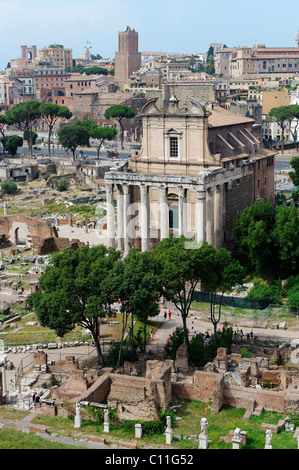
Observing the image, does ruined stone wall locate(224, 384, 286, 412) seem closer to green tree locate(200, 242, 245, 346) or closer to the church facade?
green tree locate(200, 242, 245, 346)

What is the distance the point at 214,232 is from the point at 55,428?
2616 cm

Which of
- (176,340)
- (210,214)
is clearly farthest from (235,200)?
(176,340)

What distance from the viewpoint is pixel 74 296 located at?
128ft

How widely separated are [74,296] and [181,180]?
16.5 meters

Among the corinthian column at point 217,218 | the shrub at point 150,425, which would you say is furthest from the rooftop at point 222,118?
the shrub at point 150,425

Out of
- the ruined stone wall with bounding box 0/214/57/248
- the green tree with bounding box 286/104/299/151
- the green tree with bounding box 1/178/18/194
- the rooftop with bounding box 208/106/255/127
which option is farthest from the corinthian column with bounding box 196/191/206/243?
the green tree with bounding box 286/104/299/151

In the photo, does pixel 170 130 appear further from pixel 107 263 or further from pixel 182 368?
pixel 182 368

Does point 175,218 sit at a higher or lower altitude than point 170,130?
lower

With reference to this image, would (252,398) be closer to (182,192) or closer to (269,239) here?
(269,239)

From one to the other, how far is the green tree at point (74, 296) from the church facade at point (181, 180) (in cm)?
1318

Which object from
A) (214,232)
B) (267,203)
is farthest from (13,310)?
(267,203)

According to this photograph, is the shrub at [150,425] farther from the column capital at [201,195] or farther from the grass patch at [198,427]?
the column capital at [201,195]

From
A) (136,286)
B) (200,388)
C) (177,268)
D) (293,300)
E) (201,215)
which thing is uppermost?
(201,215)

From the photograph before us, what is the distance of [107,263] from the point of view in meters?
40.2
